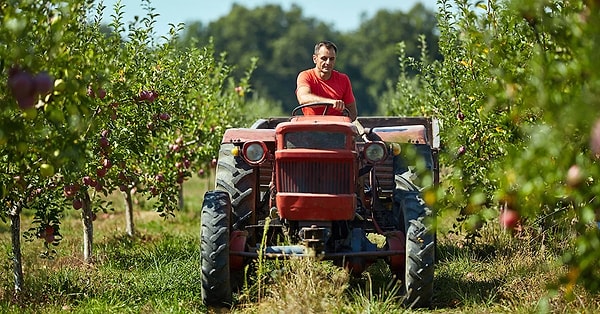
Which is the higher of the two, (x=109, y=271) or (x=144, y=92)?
(x=144, y=92)

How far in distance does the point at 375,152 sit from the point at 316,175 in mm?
480

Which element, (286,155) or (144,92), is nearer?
(286,155)

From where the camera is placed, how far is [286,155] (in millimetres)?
7141

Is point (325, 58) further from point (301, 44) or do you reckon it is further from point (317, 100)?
point (301, 44)

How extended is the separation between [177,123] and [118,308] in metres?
2.43

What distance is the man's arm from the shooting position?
7.91 metres

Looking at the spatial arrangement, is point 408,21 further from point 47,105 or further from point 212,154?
point 47,105

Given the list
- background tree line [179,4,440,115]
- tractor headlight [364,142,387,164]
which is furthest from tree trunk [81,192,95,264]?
background tree line [179,4,440,115]

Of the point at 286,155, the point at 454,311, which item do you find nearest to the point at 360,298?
the point at 454,311

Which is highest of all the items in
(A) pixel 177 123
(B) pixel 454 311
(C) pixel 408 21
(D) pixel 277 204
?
(C) pixel 408 21

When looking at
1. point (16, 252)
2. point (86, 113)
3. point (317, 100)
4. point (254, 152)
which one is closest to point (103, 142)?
point (16, 252)

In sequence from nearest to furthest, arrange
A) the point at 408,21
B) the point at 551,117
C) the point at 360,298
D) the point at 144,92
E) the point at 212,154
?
the point at 551,117, the point at 360,298, the point at 144,92, the point at 212,154, the point at 408,21

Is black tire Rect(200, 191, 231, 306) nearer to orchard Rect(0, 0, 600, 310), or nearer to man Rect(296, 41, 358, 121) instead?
orchard Rect(0, 0, 600, 310)

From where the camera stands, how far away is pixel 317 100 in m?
8.16
